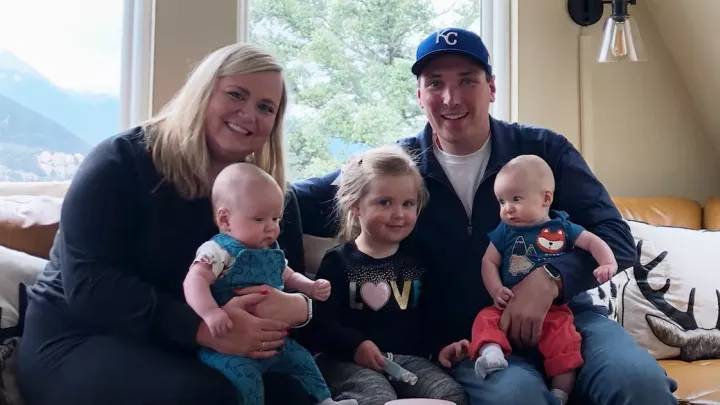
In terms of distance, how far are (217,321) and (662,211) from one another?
76.9 inches

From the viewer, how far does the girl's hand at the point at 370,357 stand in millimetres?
1646

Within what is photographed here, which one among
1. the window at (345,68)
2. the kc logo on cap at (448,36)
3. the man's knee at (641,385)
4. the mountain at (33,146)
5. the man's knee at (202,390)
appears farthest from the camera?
the window at (345,68)

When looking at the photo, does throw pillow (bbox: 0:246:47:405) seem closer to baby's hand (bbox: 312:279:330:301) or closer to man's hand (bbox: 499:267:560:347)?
baby's hand (bbox: 312:279:330:301)

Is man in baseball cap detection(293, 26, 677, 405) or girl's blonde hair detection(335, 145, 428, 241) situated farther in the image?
girl's blonde hair detection(335, 145, 428, 241)

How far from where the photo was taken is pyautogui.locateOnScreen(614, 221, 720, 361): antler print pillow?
210 cm

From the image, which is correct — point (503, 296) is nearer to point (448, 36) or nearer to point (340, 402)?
point (340, 402)

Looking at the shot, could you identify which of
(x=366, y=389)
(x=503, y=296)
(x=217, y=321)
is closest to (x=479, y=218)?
(x=503, y=296)

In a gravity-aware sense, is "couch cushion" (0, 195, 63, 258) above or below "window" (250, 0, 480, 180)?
below

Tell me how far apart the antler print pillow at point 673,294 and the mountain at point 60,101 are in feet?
6.24

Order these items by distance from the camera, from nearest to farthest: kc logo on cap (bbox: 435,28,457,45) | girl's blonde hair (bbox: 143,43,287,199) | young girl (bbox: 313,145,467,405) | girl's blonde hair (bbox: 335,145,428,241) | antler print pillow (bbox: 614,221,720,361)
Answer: girl's blonde hair (bbox: 143,43,287,199), young girl (bbox: 313,145,467,405), girl's blonde hair (bbox: 335,145,428,241), kc logo on cap (bbox: 435,28,457,45), antler print pillow (bbox: 614,221,720,361)

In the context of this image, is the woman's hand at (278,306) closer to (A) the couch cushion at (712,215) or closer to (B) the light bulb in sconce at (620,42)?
(B) the light bulb in sconce at (620,42)

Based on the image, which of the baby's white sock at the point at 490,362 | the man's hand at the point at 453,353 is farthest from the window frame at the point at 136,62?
the baby's white sock at the point at 490,362

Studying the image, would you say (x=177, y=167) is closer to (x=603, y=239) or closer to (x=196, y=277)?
(x=196, y=277)

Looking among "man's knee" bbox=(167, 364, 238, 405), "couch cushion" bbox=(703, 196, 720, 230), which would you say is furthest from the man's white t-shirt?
"couch cushion" bbox=(703, 196, 720, 230)
